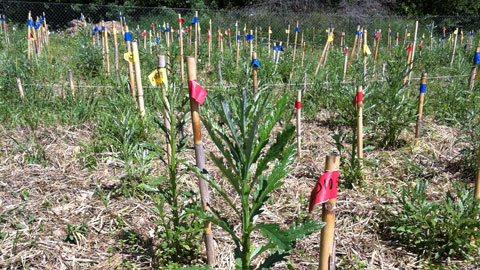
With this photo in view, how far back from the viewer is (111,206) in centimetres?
249

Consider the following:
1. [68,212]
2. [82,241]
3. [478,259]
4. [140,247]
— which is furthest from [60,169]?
[478,259]

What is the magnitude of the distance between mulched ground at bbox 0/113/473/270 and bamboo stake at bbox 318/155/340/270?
676 millimetres

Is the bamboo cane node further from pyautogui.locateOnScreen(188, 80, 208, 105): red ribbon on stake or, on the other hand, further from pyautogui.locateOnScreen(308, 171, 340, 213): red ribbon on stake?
pyautogui.locateOnScreen(188, 80, 208, 105): red ribbon on stake

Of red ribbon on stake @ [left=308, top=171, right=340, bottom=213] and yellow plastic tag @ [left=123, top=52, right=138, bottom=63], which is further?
yellow plastic tag @ [left=123, top=52, right=138, bottom=63]

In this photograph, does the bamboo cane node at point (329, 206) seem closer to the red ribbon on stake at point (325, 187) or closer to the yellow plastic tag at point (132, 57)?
the red ribbon on stake at point (325, 187)

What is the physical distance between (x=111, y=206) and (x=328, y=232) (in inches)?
67.7

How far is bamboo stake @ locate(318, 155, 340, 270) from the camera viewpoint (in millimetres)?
1254

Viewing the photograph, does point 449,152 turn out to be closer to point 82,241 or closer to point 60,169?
point 82,241

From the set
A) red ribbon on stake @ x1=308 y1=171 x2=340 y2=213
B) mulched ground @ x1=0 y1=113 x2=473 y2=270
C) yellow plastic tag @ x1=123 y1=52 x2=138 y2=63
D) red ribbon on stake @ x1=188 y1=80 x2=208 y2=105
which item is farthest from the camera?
yellow plastic tag @ x1=123 y1=52 x2=138 y2=63

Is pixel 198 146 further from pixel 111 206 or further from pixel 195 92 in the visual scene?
pixel 111 206

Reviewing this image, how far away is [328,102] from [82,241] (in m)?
3.37

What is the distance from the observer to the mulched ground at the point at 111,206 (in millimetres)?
2035

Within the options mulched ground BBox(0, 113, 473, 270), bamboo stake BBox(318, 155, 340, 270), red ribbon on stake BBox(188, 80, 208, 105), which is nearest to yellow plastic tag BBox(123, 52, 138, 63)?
mulched ground BBox(0, 113, 473, 270)

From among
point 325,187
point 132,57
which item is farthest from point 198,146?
point 132,57
